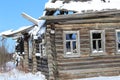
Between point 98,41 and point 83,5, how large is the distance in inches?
90.7

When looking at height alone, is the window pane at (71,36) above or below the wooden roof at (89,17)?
below

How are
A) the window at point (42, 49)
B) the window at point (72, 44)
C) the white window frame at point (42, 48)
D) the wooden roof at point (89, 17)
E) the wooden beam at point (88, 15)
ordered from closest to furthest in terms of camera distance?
the wooden beam at point (88, 15) < the wooden roof at point (89, 17) < the window at point (72, 44) < the white window frame at point (42, 48) < the window at point (42, 49)

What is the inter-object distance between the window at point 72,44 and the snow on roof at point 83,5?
146cm

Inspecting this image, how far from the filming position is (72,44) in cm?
2283

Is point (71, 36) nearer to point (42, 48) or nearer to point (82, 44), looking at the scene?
point (82, 44)

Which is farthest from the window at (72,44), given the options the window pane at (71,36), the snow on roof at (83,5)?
the snow on roof at (83,5)

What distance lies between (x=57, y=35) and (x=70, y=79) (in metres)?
2.58

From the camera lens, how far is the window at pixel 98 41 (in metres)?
23.0

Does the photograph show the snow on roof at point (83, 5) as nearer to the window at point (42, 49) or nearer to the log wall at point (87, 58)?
the log wall at point (87, 58)

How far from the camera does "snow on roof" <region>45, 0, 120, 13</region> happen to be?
75.9 ft

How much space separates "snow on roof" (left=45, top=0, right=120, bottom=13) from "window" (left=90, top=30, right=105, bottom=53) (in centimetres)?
140

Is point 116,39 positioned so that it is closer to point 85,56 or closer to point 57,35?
point 85,56

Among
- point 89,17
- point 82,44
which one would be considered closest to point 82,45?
point 82,44

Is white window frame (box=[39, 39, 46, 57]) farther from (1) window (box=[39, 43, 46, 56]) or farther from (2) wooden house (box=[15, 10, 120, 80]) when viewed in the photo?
(2) wooden house (box=[15, 10, 120, 80])
